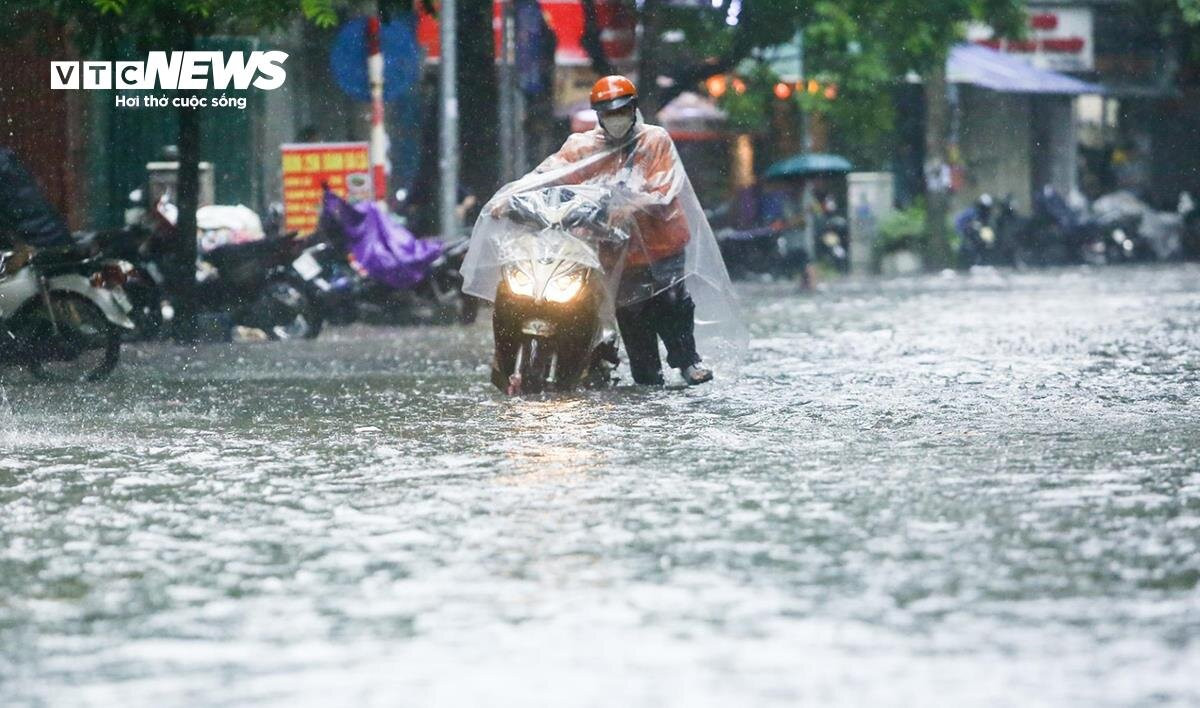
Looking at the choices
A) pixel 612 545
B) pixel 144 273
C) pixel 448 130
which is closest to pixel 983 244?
pixel 448 130

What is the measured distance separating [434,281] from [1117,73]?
2475 centimetres

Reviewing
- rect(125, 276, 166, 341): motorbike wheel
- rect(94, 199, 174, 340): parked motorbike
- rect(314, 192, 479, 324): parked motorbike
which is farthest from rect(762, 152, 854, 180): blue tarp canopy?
rect(125, 276, 166, 341): motorbike wheel

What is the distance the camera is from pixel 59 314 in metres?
14.0

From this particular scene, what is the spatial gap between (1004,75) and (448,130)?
17.5 meters

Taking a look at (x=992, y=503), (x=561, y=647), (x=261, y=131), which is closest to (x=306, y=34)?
(x=261, y=131)

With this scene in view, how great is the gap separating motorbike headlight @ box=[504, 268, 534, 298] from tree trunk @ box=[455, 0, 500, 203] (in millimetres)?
11699

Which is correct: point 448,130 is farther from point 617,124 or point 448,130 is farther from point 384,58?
point 617,124

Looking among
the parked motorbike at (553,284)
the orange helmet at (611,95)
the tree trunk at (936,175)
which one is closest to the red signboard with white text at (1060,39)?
the tree trunk at (936,175)

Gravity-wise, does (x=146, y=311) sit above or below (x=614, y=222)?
below

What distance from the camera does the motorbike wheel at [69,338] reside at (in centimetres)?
1397

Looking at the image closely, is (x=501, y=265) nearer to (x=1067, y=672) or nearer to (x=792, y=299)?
(x=1067, y=672)

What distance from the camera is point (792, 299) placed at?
989 inches

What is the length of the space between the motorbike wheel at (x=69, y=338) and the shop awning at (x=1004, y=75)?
23.6 m

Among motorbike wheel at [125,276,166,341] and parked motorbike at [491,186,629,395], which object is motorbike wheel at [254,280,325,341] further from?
parked motorbike at [491,186,629,395]
